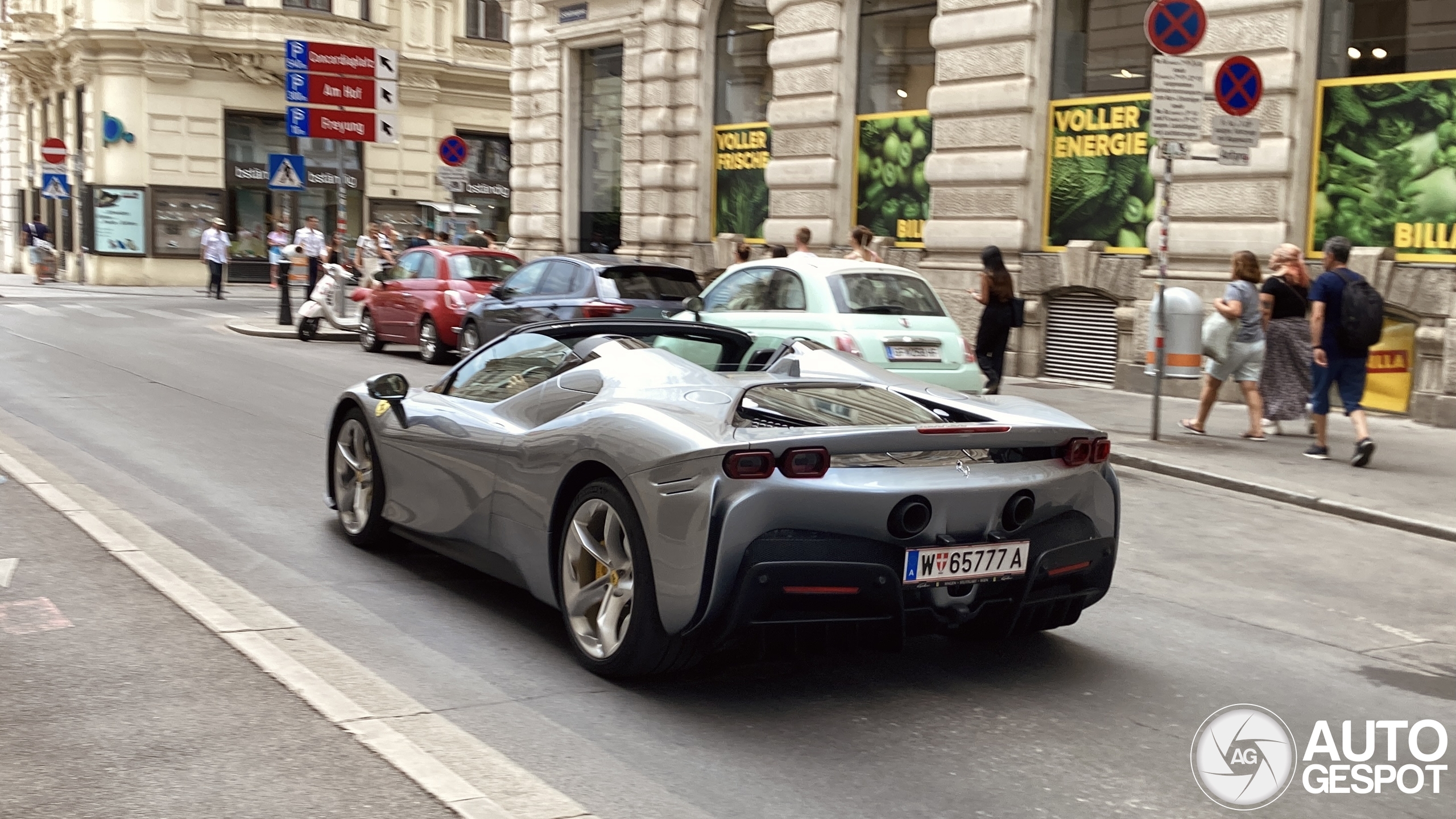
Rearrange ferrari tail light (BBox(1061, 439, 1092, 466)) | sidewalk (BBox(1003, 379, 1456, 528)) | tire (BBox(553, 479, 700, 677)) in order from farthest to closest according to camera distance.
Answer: sidewalk (BBox(1003, 379, 1456, 528)) < ferrari tail light (BBox(1061, 439, 1092, 466)) < tire (BBox(553, 479, 700, 677))

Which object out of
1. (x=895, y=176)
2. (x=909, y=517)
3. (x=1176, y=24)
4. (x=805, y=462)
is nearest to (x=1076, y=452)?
(x=909, y=517)

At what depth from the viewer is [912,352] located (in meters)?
12.4

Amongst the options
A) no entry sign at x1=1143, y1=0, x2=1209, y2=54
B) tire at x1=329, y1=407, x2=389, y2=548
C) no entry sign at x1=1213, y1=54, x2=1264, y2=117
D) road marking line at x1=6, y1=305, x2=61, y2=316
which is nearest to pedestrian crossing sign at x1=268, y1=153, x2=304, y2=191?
road marking line at x1=6, y1=305, x2=61, y2=316

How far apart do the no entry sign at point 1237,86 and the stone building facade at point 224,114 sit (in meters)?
28.6

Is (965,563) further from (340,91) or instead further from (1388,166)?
(340,91)

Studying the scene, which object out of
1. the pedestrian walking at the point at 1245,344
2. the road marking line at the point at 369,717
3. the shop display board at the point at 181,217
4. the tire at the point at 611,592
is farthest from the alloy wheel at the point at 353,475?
the shop display board at the point at 181,217

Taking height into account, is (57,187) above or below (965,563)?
above

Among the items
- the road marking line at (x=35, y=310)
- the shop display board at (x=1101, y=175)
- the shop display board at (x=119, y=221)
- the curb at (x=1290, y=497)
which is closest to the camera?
the curb at (x=1290, y=497)

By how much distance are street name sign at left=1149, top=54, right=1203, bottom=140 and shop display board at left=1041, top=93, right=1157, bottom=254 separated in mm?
3988

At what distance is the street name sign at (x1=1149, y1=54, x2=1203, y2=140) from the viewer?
12016 millimetres

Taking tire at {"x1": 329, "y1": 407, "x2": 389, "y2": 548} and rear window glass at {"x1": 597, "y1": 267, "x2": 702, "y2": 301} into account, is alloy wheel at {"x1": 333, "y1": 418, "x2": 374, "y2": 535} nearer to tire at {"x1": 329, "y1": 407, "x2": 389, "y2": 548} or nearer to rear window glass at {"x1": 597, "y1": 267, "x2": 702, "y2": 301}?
tire at {"x1": 329, "y1": 407, "x2": 389, "y2": 548}

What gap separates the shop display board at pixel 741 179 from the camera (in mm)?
22594

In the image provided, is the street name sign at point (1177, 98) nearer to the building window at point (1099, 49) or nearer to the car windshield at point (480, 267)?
the building window at point (1099, 49)

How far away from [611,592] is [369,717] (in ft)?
3.13
